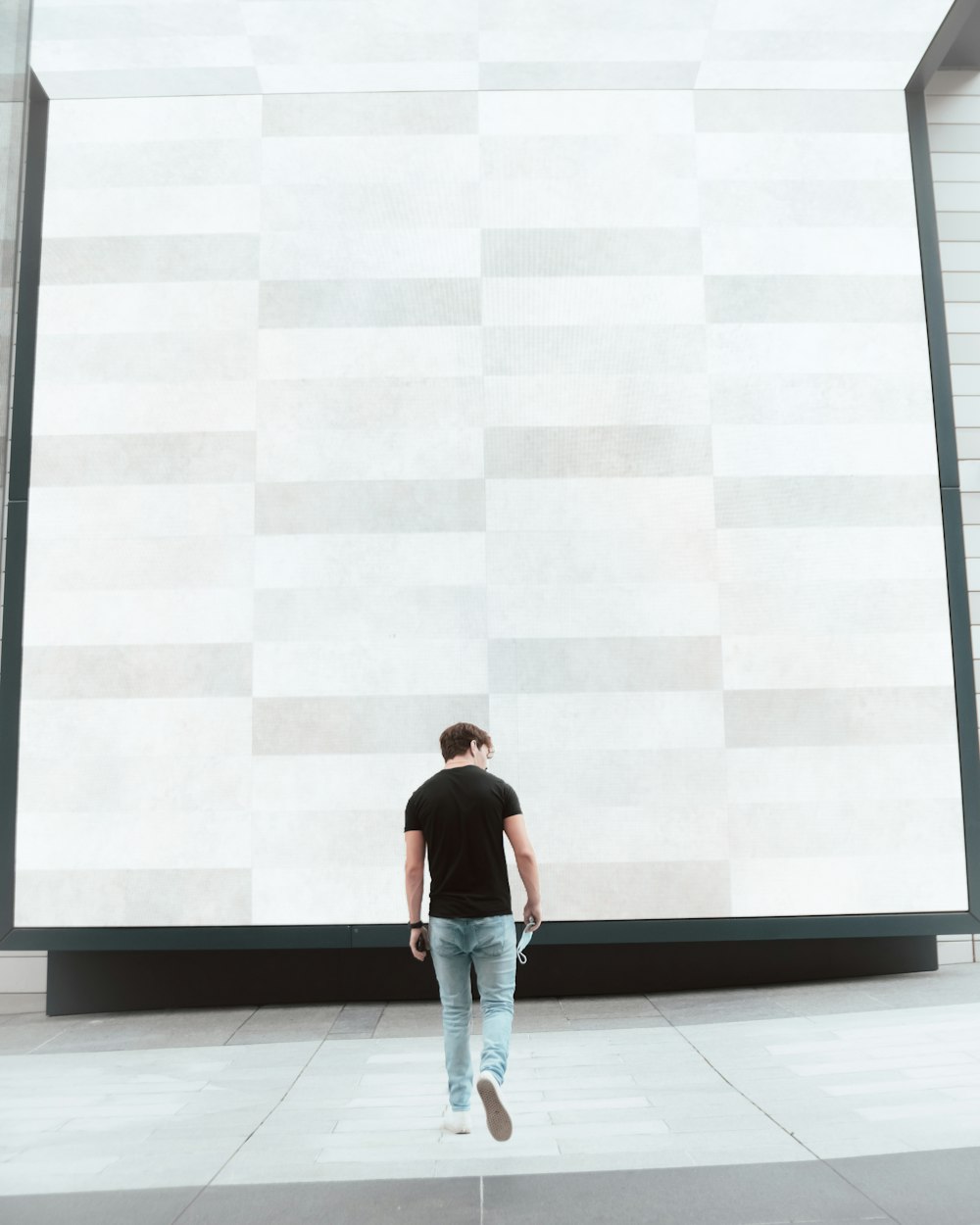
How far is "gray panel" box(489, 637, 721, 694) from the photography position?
7586 mm

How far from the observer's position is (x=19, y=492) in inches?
307

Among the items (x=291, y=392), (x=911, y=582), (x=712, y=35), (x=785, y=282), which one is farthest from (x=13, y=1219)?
(x=712, y=35)

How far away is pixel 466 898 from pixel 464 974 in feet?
1.28

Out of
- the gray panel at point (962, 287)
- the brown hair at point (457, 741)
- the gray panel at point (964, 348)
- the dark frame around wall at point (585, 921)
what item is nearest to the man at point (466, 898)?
the brown hair at point (457, 741)

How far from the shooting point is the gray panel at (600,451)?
781 centimetres

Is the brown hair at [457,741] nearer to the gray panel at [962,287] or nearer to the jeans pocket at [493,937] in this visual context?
the jeans pocket at [493,937]

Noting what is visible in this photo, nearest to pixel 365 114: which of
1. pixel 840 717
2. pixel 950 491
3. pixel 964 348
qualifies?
pixel 964 348

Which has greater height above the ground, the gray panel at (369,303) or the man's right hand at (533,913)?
the gray panel at (369,303)

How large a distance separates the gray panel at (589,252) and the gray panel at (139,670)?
4.06 metres

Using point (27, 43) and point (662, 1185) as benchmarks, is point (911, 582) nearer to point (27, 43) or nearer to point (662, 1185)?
point (662, 1185)

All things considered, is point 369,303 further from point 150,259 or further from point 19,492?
point 19,492

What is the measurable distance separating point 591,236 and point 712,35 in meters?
1.93

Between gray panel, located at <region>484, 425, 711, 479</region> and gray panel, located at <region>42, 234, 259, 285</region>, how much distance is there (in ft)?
8.90

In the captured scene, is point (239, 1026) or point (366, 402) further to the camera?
point (366, 402)
